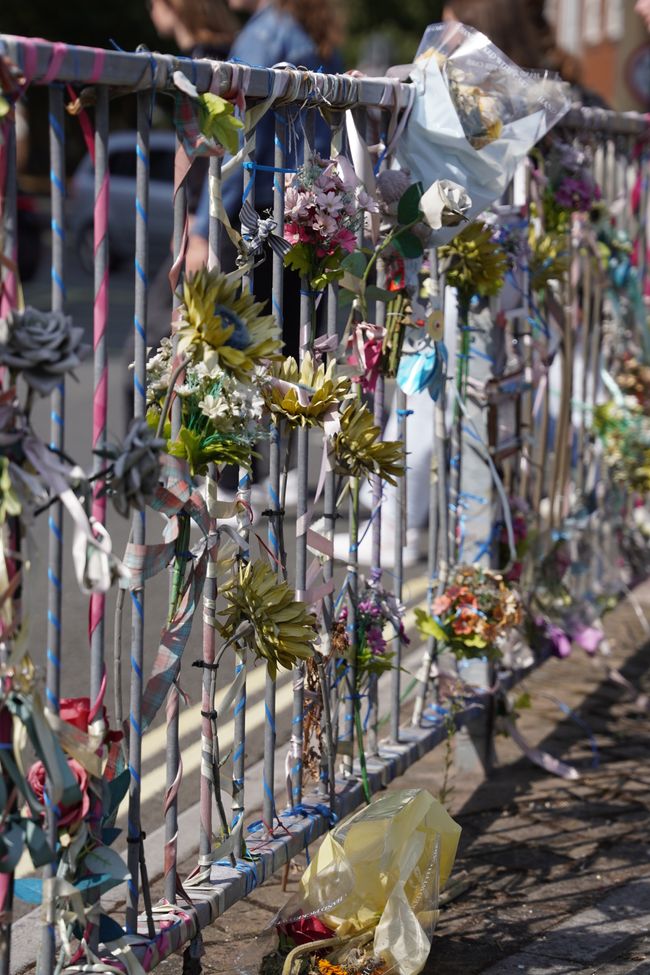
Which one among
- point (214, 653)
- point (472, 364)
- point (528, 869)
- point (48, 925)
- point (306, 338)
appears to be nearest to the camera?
point (48, 925)

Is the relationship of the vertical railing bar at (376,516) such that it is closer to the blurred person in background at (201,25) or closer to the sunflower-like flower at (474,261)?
the sunflower-like flower at (474,261)

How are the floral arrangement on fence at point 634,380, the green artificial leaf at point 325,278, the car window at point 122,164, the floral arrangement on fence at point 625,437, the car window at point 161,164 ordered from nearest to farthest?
the green artificial leaf at point 325,278 → the floral arrangement on fence at point 625,437 → the floral arrangement on fence at point 634,380 → the car window at point 122,164 → the car window at point 161,164

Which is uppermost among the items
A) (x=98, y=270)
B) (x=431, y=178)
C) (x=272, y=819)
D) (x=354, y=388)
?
A: (x=431, y=178)

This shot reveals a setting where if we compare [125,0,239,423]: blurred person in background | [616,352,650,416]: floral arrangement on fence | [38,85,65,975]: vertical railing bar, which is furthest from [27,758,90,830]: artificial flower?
[125,0,239,423]: blurred person in background

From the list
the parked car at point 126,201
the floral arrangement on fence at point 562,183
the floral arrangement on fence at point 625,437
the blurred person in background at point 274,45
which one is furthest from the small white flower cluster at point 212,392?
the parked car at point 126,201

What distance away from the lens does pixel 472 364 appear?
11.9ft

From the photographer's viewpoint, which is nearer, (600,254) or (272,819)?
(272,819)

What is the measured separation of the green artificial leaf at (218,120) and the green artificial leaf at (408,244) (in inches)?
30.7

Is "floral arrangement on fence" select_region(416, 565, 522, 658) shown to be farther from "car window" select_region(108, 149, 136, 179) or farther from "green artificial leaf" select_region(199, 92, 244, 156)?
"car window" select_region(108, 149, 136, 179)

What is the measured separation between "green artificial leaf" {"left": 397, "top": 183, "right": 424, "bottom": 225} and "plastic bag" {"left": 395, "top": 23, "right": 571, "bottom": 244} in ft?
0.30

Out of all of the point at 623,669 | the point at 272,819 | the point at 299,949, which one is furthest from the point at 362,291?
→ the point at 623,669

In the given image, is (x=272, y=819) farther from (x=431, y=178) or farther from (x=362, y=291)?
(x=431, y=178)

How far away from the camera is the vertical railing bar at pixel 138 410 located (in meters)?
2.16

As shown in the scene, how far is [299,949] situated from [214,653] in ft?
1.81
